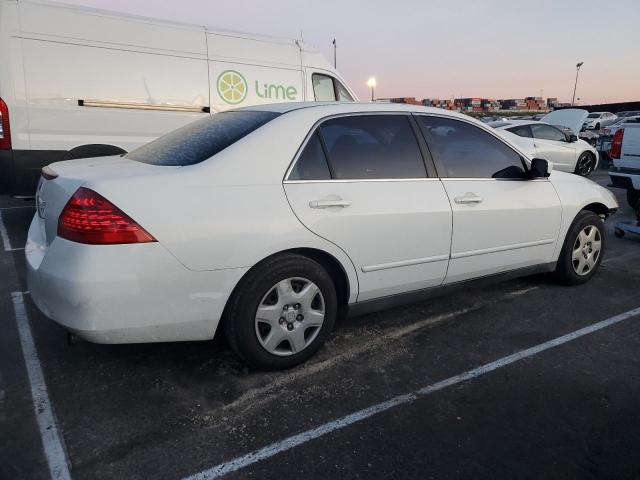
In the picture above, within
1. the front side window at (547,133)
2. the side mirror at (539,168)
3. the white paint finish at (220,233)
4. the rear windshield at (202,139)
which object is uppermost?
the front side window at (547,133)

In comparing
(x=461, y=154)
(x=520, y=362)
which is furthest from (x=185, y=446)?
(x=461, y=154)

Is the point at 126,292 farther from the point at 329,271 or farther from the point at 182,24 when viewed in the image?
the point at 182,24

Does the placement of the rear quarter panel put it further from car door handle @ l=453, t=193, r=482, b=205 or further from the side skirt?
car door handle @ l=453, t=193, r=482, b=205

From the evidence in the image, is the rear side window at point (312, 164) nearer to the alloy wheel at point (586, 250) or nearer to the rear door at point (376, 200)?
the rear door at point (376, 200)

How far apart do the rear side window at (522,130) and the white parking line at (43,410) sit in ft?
35.6

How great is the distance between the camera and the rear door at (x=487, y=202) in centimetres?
346

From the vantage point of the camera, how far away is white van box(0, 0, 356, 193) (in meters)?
5.55

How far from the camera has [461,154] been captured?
141 inches

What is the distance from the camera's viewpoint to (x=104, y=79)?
6.08 m

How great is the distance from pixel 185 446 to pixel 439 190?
2.22 meters

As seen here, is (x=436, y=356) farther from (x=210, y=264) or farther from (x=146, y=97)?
(x=146, y=97)

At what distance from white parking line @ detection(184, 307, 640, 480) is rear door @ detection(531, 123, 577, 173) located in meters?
9.15

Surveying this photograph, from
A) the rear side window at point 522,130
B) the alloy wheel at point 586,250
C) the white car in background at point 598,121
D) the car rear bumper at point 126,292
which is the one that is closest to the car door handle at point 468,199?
the alloy wheel at point 586,250

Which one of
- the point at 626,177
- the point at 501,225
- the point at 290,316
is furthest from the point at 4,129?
the point at 626,177
